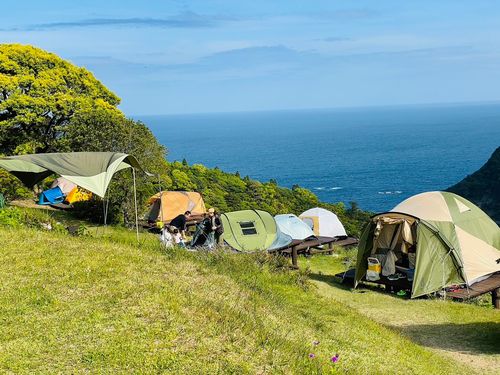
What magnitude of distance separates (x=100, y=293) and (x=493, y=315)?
987cm

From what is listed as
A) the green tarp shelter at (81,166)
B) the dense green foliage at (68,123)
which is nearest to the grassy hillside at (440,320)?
the green tarp shelter at (81,166)

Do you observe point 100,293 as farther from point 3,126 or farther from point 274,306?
point 3,126

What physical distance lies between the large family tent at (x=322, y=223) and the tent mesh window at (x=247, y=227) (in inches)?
196

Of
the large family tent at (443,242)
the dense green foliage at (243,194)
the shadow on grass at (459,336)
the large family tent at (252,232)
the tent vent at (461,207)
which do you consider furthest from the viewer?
the dense green foliage at (243,194)

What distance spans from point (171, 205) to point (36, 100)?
8.55m

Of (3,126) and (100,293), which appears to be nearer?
(100,293)

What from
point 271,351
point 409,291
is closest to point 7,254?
point 271,351

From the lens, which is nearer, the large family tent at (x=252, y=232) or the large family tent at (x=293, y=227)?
the large family tent at (x=252, y=232)

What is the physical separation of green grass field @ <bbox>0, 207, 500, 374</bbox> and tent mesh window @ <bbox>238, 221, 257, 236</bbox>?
20.3ft

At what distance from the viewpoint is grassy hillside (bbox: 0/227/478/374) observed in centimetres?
650

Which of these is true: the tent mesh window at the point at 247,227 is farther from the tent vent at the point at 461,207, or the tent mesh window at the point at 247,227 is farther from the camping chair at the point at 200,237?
the tent vent at the point at 461,207

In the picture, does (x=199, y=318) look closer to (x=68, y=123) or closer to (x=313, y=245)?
(x=313, y=245)

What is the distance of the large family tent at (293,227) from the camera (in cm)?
2117

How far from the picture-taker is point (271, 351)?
6973 millimetres
